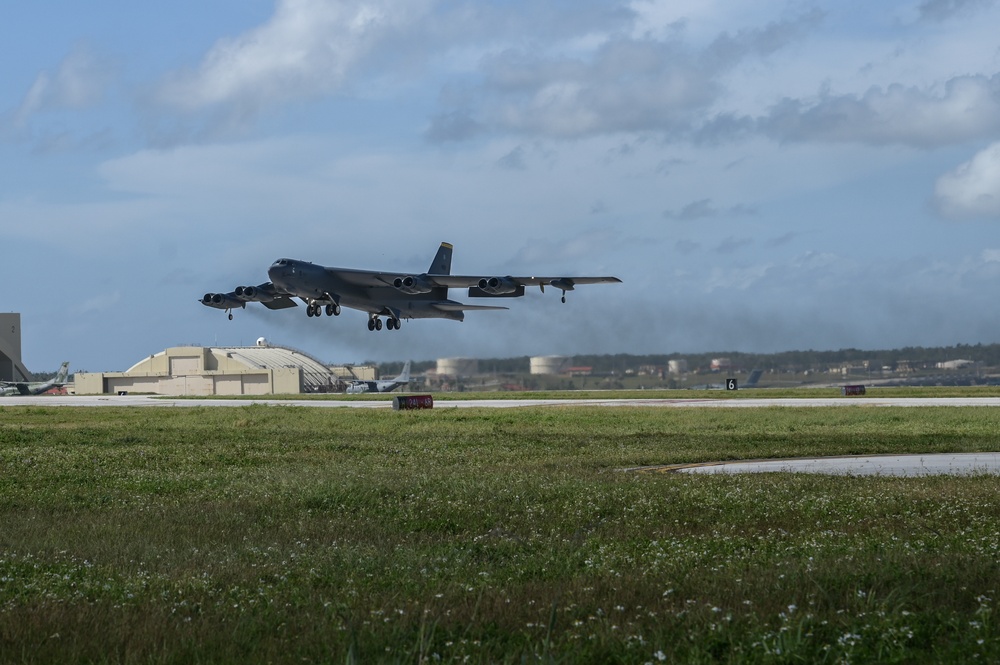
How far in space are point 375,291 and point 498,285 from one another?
802 centimetres

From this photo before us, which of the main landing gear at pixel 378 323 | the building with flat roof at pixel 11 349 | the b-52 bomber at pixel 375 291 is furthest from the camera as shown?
the building with flat roof at pixel 11 349

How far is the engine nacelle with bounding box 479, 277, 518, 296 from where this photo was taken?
5538cm

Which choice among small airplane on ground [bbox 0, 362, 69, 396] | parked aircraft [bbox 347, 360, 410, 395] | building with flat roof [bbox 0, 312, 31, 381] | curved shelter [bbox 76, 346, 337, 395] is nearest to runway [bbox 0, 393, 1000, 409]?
small airplane on ground [bbox 0, 362, 69, 396]

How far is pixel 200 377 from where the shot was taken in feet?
387

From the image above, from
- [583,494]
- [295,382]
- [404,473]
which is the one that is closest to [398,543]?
[583,494]

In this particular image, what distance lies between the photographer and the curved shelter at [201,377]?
383 feet

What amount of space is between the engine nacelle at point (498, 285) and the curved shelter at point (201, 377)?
61407 mm

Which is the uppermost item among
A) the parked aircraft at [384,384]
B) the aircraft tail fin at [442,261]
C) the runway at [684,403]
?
the aircraft tail fin at [442,261]

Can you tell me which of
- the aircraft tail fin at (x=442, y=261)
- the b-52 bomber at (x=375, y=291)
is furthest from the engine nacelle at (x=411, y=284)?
the aircraft tail fin at (x=442, y=261)

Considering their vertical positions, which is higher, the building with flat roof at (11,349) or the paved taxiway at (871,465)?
the building with flat roof at (11,349)

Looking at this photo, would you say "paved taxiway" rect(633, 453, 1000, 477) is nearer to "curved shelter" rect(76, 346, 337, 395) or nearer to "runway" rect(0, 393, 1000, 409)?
"runway" rect(0, 393, 1000, 409)

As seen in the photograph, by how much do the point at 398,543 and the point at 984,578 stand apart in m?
6.58

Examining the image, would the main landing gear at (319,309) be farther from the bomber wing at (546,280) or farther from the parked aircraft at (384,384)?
the parked aircraft at (384,384)

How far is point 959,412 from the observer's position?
46.5 m
